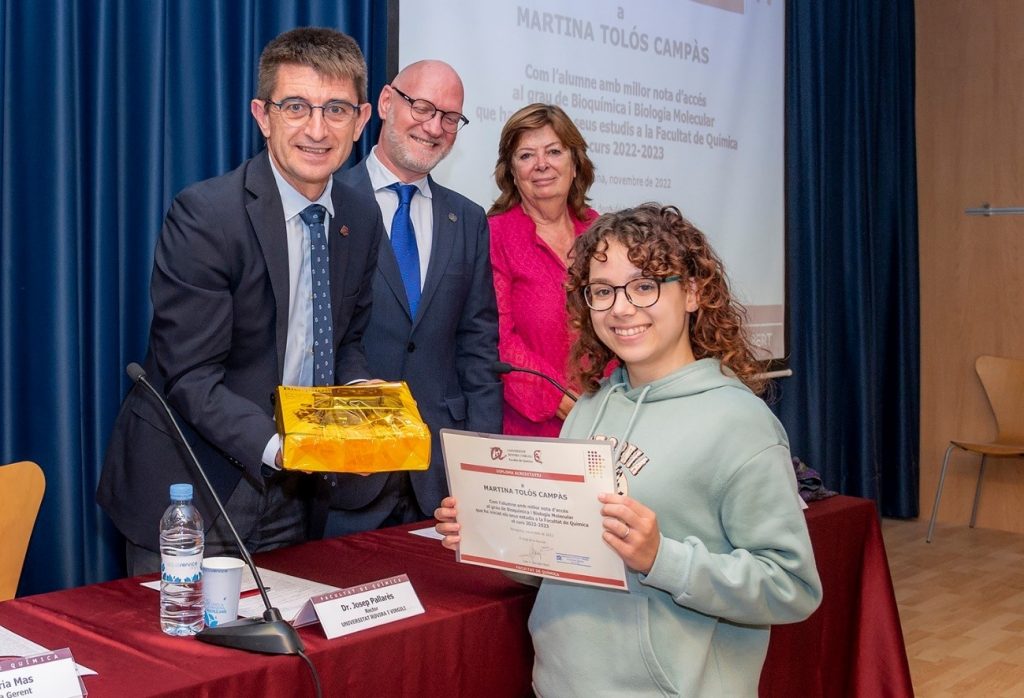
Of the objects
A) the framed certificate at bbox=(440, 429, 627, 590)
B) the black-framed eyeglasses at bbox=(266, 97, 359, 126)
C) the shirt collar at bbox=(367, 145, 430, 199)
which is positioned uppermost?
the black-framed eyeglasses at bbox=(266, 97, 359, 126)

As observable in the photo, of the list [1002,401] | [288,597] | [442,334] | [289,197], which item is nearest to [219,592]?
[288,597]

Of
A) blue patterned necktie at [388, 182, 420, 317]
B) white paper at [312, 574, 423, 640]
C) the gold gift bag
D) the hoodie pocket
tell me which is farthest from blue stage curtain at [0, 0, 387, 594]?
the hoodie pocket

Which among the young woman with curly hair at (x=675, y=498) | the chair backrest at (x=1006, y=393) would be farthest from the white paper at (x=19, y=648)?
the chair backrest at (x=1006, y=393)

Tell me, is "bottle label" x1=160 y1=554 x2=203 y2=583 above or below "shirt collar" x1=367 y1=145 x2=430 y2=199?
below

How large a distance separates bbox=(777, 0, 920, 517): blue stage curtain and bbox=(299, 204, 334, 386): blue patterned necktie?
12.2ft

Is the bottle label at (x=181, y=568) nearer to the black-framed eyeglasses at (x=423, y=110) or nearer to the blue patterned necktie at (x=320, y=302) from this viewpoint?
the blue patterned necktie at (x=320, y=302)

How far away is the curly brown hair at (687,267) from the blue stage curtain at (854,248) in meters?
3.86

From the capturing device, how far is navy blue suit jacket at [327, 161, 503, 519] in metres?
2.69

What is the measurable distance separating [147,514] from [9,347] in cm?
104

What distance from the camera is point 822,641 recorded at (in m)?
2.57

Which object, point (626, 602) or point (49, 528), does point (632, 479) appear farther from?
point (49, 528)

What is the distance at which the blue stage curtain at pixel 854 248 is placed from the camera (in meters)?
5.62

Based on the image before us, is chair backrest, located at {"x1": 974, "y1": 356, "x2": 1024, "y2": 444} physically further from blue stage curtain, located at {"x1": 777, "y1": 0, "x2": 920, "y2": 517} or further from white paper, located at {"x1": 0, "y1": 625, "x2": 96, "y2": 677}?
white paper, located at {"x1": 0, "y1": 625, "x2": 96, "y2": 677}

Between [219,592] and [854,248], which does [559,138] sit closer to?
[219,592]
